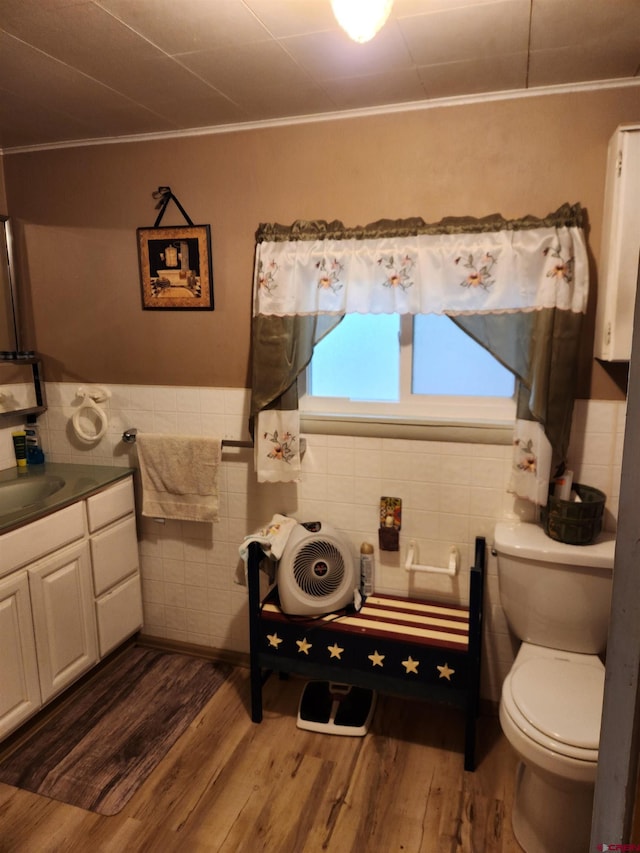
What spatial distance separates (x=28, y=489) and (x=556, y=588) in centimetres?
217

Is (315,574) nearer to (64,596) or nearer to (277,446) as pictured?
(277,446)

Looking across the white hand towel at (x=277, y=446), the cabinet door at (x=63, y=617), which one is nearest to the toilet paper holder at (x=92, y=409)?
the cabinet door at (x=63, y=617)

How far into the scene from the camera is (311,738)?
2191 millimetres

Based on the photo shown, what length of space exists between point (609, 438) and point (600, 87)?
3.81 feet

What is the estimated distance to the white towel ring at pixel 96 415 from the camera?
2.61 m

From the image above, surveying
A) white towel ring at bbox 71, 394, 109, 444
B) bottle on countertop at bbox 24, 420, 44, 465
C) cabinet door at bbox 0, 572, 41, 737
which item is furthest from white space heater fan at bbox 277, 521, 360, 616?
bottle on countertop at bbox 24, 420, 44, 465

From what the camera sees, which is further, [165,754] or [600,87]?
[165,754]

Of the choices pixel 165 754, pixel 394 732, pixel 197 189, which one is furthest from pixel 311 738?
pixel 197 189

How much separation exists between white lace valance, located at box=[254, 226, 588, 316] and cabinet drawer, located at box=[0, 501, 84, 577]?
110cm

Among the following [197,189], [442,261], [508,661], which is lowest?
[508,661]

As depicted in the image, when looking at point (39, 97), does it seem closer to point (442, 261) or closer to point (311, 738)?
point (442, 261)

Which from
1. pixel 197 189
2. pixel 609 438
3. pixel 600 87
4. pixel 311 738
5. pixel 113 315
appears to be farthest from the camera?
pixel 113 315

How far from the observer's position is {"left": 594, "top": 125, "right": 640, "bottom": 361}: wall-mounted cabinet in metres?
1.71

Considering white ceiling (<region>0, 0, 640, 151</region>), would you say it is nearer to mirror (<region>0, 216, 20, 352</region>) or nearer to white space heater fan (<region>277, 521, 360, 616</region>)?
mirror (<region>0, 216, 20, 352</region>)
